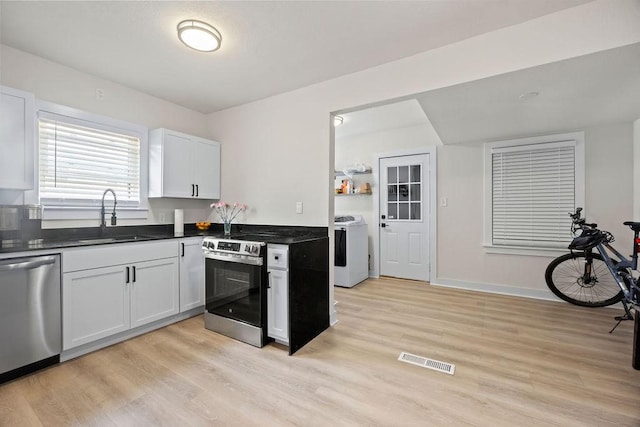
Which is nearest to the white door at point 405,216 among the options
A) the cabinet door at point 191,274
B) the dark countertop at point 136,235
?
the dark countertop at point 136,235

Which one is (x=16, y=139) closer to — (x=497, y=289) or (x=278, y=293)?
(x=278, y=293)

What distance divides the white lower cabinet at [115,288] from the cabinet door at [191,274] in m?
0.07

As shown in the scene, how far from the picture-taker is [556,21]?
1.82 meters

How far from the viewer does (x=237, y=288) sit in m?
2.50

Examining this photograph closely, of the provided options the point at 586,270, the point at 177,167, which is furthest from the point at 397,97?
the point at 586,270

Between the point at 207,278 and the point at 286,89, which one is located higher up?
the point at 286,89

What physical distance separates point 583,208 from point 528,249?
776 mm

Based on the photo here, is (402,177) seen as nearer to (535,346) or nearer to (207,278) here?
(535,346)

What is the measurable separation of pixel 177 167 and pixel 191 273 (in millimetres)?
1255

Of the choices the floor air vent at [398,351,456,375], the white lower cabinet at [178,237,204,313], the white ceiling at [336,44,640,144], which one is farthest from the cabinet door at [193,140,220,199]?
the floor air vent at [398,351,456,375]

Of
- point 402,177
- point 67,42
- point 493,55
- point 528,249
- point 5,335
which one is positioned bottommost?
point 5,335

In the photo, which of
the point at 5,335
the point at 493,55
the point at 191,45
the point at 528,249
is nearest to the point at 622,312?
the point at 528,249

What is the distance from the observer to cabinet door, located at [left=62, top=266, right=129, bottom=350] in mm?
2066

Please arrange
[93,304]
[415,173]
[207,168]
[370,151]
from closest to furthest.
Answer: [93,304], [207,168], [415,173], [370,151]
